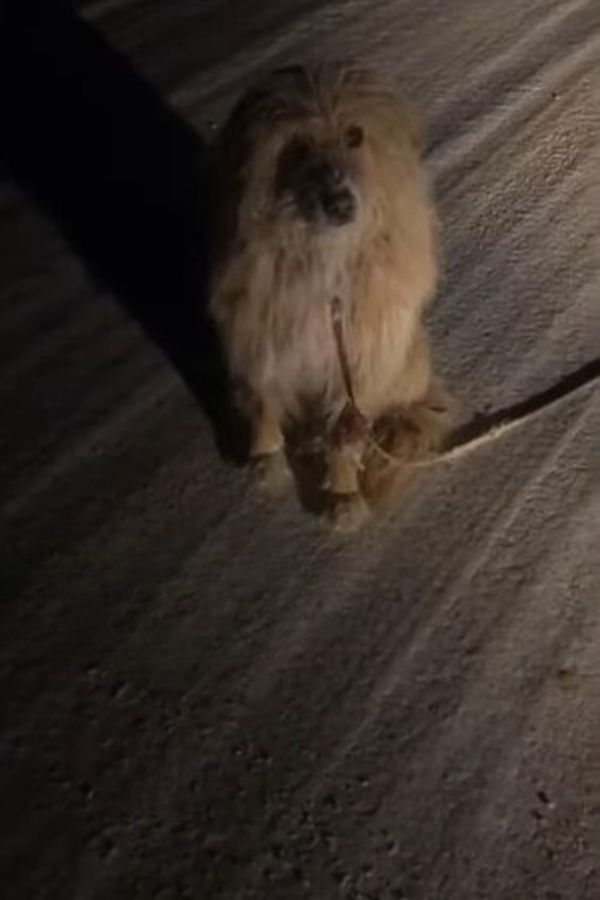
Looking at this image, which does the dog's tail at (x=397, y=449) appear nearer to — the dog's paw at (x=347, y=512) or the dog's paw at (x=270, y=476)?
the dog's paw at (x=347, y=512)

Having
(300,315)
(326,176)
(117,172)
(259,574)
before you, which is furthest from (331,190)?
(117,172)

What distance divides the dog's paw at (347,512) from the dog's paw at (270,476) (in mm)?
103

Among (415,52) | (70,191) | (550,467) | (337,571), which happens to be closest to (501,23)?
(415,52)

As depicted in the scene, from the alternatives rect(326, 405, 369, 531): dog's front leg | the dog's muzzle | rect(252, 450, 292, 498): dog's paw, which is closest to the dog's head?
the dog's muzzle

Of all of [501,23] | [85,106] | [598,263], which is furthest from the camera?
[501,23]

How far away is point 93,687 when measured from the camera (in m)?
2.92

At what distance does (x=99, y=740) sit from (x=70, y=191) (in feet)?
5.31

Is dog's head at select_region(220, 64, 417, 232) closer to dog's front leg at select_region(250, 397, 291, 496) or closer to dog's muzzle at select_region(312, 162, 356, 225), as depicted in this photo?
dog's muzzle at select_region(312, 162, 356, 225)

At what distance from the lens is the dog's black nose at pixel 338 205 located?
2.78m

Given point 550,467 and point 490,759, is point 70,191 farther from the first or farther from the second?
point 490,759

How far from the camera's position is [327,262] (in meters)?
2.91

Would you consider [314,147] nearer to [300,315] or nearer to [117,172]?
[300,315]

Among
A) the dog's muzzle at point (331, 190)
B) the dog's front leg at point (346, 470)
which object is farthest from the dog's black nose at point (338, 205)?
the dog's front leg at point (346, 470)

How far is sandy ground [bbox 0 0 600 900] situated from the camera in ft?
8.94
